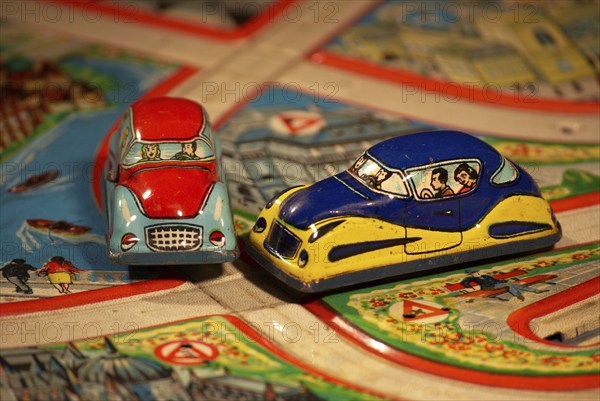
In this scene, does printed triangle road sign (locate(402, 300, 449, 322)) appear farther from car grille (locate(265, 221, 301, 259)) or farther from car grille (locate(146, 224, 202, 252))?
car grille (locate(146, 224, 202, 252))

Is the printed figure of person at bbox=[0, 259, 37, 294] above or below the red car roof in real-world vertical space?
below

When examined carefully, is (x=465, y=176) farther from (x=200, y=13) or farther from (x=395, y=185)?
(x=200, y=13)

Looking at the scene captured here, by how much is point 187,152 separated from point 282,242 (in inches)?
77.4

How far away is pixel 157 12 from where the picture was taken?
19844mm

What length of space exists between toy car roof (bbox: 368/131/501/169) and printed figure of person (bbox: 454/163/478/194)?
0.47 feet

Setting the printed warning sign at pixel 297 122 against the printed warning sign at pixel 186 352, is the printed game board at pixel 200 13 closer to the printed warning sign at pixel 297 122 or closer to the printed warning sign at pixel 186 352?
the printed warning sign at pixel 297 122

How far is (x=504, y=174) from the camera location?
11.6m

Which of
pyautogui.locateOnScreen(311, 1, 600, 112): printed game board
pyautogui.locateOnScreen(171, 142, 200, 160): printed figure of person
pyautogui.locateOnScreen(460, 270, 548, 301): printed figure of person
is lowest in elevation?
pyautogui.locateOnScreen(460, 270, 548, 301): printed figure of person

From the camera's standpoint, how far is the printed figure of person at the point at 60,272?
11.3 meters

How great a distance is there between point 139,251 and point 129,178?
1.22 metres

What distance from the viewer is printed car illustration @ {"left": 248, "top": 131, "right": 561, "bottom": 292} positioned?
10.7 m

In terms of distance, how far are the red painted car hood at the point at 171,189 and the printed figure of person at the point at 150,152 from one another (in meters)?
0.29

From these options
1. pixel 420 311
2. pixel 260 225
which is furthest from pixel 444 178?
pixel 260 225

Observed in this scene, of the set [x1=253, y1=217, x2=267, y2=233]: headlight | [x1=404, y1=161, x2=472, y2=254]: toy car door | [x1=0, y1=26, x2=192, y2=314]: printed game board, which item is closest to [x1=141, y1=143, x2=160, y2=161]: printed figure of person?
[x1=0, y1=26, x2=192, y2=314]: printed game board
